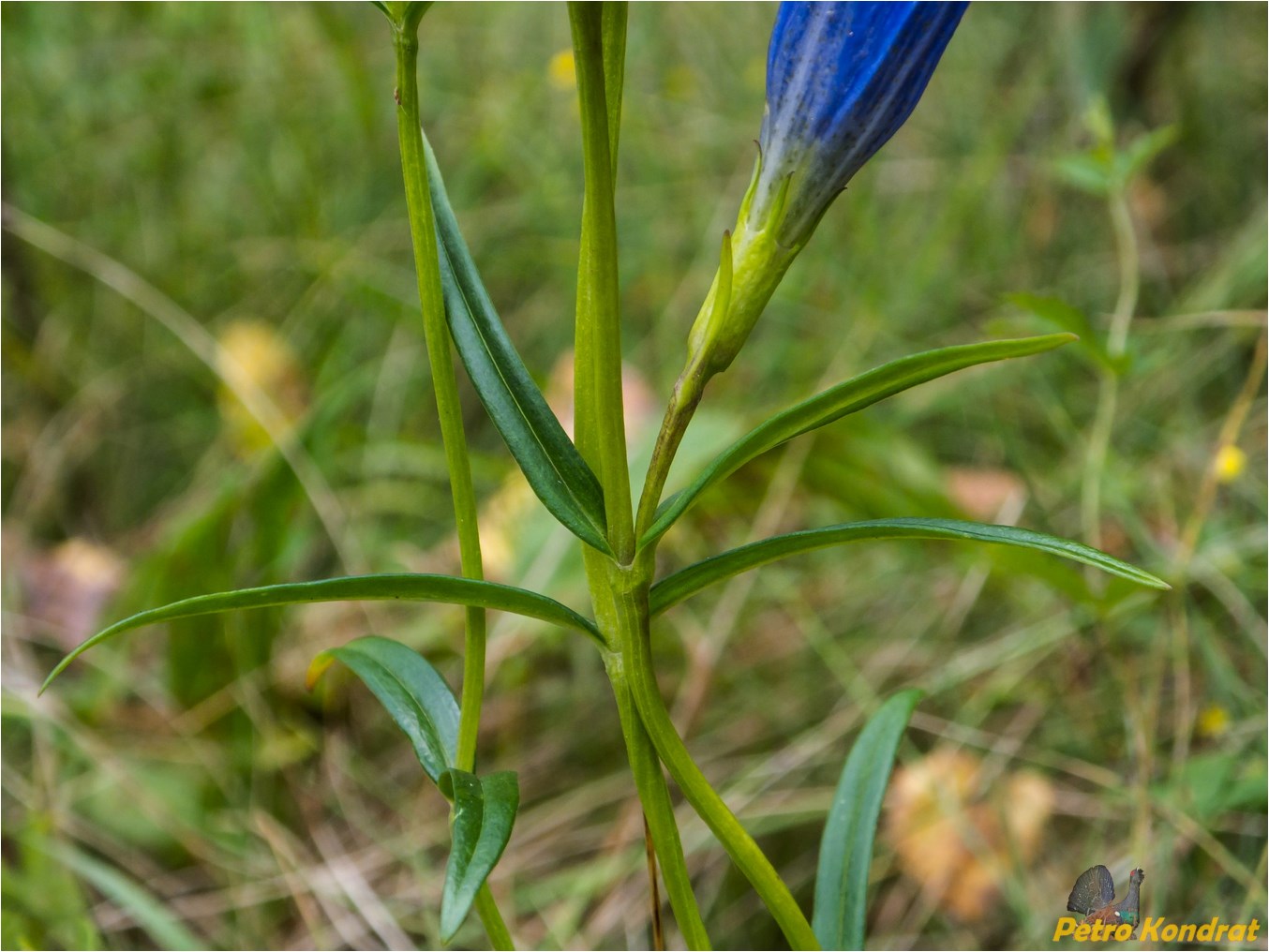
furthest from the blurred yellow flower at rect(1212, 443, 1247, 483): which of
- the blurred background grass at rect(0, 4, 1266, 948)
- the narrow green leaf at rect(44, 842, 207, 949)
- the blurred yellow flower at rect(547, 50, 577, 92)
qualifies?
the blurred yellow flower at rect(547, 50, 577, 92)

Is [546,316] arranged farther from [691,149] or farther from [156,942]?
[156,942]

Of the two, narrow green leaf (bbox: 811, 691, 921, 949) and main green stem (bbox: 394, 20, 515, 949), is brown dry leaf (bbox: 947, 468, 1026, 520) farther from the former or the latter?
main green stem (bbox: 394, 20, 515, 949)

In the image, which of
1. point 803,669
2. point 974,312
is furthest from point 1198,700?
point 974,312

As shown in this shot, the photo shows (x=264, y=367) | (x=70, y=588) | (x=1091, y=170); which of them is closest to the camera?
(x=1091, y=170)

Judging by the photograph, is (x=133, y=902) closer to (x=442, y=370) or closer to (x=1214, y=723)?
(x=442, y=370)

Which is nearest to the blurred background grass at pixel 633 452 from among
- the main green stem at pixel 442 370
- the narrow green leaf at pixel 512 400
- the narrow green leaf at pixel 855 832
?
the narrow green leaf at pixel 855 832

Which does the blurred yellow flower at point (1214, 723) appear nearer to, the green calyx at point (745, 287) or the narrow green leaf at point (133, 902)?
the green calyx at point (745, 287)

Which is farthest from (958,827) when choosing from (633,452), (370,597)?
(370,597)
